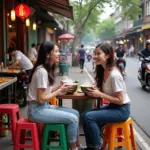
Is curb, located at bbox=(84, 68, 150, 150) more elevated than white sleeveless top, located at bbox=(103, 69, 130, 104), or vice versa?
white sleeveless top, located at bbox=(103, 69, 130, 104)

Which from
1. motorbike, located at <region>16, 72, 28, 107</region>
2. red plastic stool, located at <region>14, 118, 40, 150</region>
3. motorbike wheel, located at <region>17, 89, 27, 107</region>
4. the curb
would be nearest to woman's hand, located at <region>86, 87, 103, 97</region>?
red plastic stool, located at <region>14, 118, 40, 150</region>

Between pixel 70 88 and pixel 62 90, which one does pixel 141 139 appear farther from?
pixel 62 90

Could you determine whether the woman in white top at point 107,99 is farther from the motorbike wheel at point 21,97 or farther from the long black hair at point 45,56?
the motorbike wheel at point 21,97

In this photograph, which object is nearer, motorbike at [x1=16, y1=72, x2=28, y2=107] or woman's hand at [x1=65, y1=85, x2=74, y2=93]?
woman's hand at [x1=65, y1=85, x2=74, y2=93]

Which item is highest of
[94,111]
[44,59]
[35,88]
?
[44,59]

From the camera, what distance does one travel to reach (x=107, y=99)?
4.53 meters

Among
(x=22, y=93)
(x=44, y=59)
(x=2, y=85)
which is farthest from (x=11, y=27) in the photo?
(x=44, y=59)

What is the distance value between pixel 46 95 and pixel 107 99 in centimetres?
84

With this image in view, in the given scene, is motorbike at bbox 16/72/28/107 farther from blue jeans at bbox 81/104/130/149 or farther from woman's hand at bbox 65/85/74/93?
blue jeans at bbox 81/104/130/149

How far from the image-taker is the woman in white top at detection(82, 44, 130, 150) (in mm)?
4523

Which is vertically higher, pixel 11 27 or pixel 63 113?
pixel 11 27

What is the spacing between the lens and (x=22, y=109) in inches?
343

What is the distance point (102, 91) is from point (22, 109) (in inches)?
172

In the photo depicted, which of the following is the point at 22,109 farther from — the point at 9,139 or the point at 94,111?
the point at 94,111
